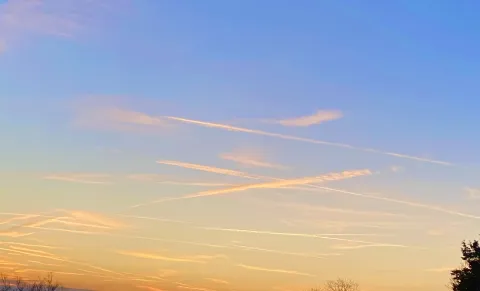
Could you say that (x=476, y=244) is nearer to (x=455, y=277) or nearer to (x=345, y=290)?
(x=455, y=277)

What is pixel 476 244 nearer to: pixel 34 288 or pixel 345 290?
pixel 345 290

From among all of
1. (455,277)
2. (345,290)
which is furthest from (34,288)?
(455,277)

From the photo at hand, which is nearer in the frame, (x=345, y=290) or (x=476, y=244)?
(x=476, y=244)

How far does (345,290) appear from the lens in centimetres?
14512

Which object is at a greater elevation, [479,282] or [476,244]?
[476,244]

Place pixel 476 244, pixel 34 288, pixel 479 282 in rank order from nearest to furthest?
1. pixel 479 282
2. pixel 476 244
3. pixel 34 288

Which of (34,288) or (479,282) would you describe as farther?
(34,288)

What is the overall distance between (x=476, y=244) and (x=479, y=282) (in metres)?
7.38

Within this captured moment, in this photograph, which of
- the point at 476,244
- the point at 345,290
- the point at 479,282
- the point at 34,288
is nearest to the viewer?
the point at 479,282

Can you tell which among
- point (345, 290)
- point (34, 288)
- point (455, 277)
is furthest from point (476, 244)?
point (34, 288)

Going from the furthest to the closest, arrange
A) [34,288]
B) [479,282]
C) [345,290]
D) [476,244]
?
[345,290] < [34,288] < [476,244] < [479,282]

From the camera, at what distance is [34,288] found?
445 feet

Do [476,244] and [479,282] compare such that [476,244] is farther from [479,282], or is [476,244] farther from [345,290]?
[345,290]

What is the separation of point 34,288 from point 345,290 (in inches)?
2384
